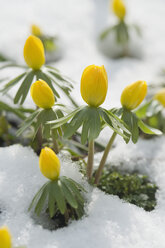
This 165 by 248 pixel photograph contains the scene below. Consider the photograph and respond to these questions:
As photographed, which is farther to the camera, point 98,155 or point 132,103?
point 98,155

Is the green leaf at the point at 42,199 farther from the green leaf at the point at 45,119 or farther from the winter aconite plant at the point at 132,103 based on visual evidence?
the winter aconite plant at the point at 132,103

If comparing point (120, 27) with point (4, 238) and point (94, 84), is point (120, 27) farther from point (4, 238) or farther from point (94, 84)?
point (4, 238)

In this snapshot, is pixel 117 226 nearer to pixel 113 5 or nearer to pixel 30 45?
pixel 30 45

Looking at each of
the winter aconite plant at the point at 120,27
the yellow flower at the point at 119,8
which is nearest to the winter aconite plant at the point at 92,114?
the winter aconite plant at the point at 120,27

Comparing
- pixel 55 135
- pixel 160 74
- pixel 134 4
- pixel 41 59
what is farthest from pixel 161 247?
pixel 134 4

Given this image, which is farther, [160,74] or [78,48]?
[78,48]

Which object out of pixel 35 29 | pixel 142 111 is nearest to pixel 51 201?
pixel 142 111

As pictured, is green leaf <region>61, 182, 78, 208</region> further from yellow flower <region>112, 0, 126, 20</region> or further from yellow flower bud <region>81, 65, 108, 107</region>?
yellow flower <region>112, 0, 126, 20</region>
